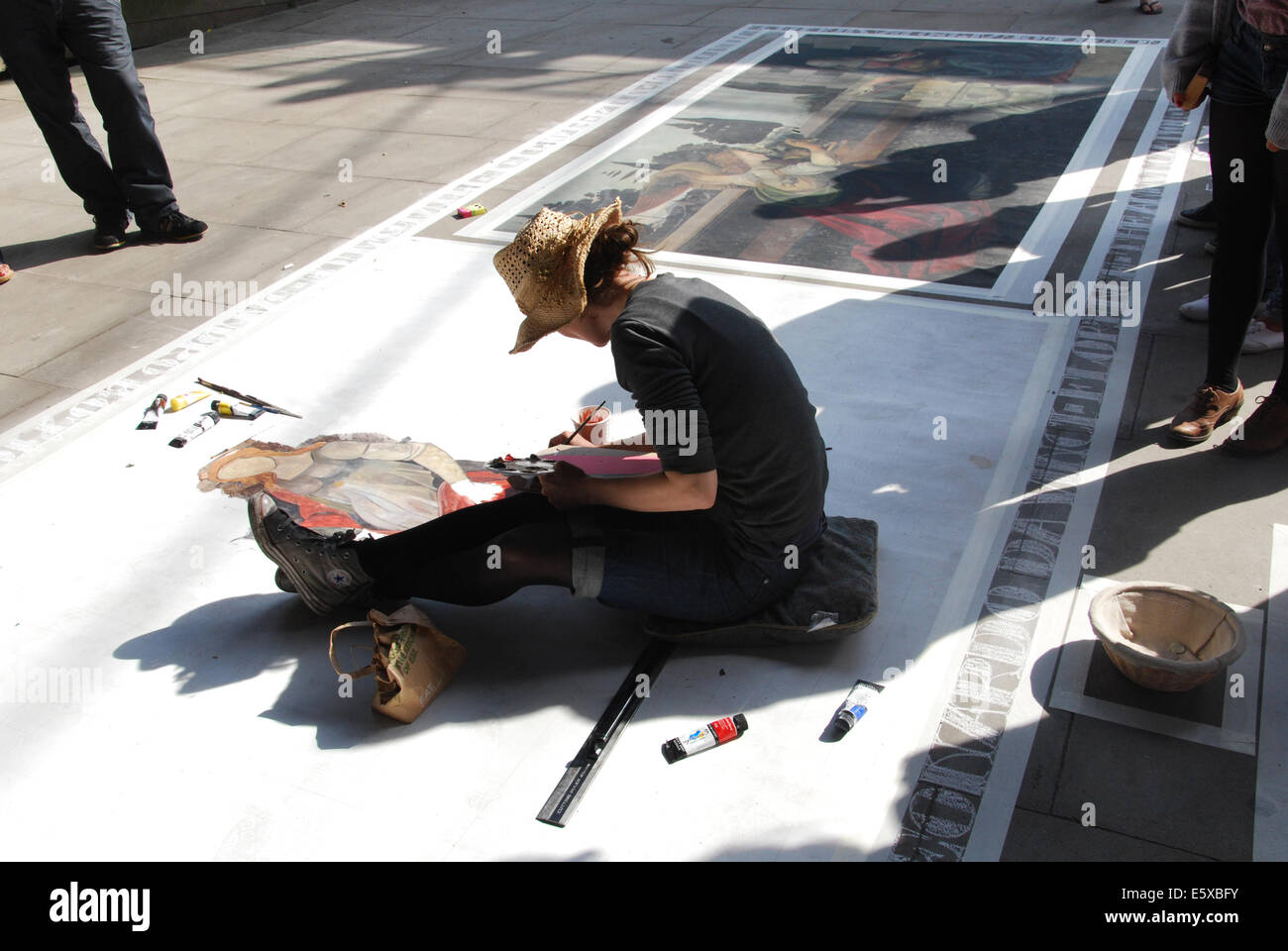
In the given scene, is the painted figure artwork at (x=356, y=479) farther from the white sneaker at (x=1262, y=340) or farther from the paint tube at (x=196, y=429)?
the white sneaker at (x=1262, y=340)

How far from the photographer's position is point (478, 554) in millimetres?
2580

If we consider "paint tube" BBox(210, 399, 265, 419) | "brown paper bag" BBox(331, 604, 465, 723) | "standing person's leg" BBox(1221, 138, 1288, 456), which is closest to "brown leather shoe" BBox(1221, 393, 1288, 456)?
"standing person's leg" BBox(1221, 138, 1288, 456)

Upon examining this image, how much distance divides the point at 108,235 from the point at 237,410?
7.26 feet

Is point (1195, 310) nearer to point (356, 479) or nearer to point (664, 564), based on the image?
point (664, 564)

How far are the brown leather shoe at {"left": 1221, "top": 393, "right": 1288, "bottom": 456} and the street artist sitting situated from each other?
5.15 ft

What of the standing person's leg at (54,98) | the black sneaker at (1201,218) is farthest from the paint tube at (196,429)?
the black sneaker at (1201,218)

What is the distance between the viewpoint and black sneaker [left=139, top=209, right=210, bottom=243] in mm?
5445

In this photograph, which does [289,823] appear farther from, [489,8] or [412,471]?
[489,8]

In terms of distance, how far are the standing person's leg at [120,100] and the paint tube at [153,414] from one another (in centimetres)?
197

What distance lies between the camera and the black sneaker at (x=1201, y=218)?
16.2 ft

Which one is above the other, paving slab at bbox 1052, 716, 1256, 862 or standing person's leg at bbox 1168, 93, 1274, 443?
standing person's leg at bbox 1168, 93, 1274, 443

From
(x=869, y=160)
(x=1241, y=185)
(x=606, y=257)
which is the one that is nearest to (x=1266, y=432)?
(x=1241, y=185)

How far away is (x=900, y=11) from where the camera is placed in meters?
9.64

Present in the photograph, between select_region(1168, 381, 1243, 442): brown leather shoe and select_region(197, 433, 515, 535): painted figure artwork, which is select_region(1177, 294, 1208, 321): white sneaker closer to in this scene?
select_region(1168, 381, 1243, 442): brown leather shoe
